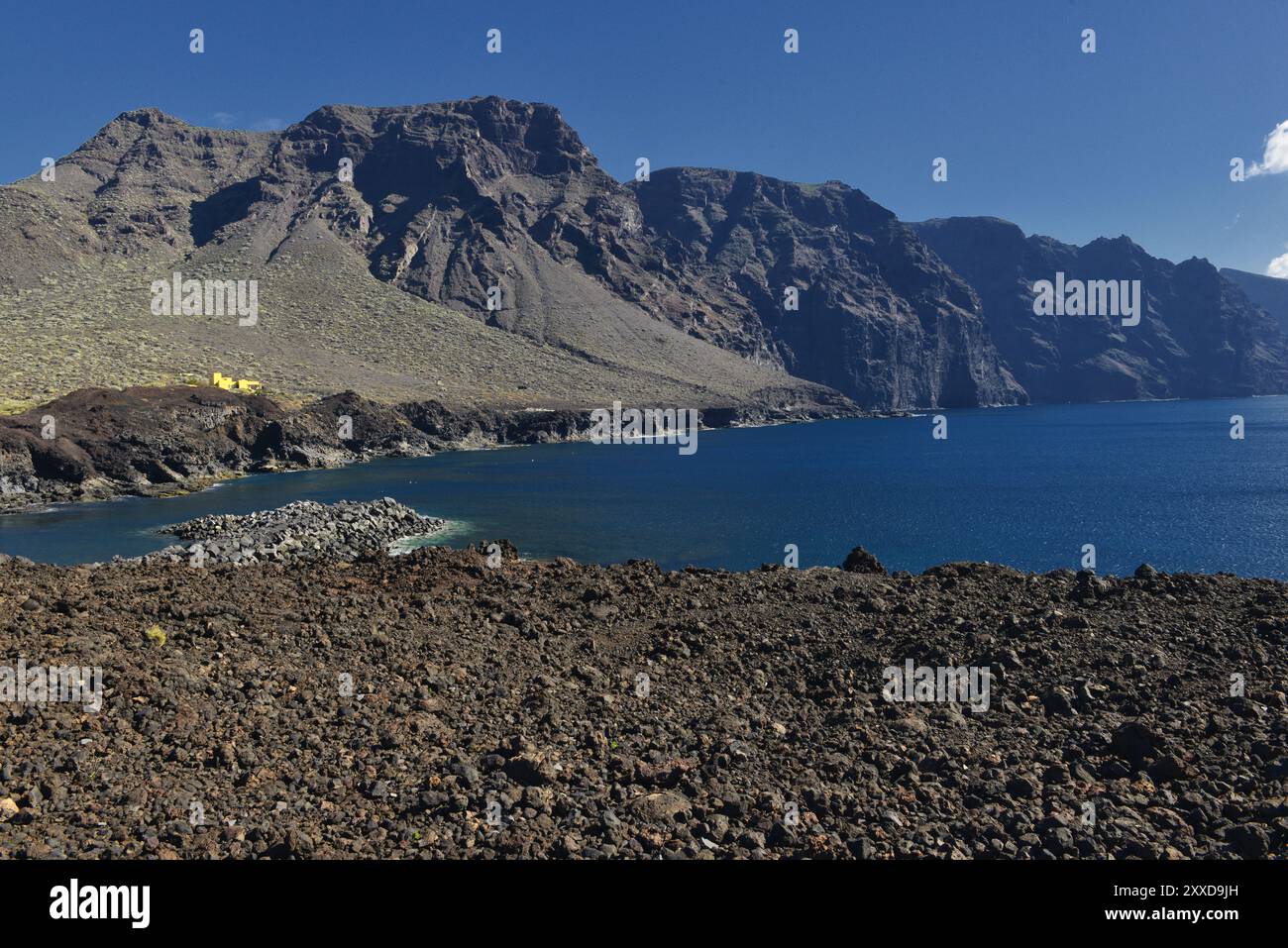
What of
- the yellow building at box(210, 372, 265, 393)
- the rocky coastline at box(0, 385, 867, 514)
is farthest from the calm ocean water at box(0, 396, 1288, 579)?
the yellow building at box(210, 372, 265, 393)

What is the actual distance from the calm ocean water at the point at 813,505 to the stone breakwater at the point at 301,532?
7.53ft

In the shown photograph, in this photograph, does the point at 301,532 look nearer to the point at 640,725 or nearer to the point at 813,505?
the point at 640,725

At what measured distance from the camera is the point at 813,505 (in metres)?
50.1

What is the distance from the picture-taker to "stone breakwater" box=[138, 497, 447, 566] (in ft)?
96.7

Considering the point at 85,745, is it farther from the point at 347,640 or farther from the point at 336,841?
the point at 347,640

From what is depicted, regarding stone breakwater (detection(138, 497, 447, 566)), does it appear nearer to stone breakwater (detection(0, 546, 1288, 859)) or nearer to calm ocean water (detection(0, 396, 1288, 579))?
calm ocean water (detection(0, 396, 1288, 579))

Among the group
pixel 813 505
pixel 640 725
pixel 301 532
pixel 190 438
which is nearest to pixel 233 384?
pixel 190 438

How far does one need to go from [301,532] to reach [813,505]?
31.4 meters

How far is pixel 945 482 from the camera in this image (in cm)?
6219

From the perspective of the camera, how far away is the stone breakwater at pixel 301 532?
96.7 feet

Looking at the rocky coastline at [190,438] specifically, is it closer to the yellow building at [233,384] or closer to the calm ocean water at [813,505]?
the calm ocean water at [813,505]
